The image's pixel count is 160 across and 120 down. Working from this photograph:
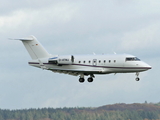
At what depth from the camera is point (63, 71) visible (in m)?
86.2

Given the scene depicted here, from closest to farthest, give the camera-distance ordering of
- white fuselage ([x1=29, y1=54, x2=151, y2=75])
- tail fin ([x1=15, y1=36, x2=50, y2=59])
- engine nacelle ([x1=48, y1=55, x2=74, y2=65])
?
white fuselage ([x1=29, y1=54, x2=151, y2=75])
engine nacelle ([x1=48, y1=55, x2=74, y2=65])
tail fin ([x1=15, y1=36, x2=50, y2=59])

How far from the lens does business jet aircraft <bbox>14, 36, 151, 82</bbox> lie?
81.8m

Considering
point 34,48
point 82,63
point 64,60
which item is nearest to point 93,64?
point 82,63

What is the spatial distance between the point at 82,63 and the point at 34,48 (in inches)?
389

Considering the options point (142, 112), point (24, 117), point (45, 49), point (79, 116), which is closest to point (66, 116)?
point (79, 116)

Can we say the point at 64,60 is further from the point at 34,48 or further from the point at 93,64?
the point at 34,48

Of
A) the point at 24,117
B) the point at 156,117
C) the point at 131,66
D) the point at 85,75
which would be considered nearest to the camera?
the point at 131,66

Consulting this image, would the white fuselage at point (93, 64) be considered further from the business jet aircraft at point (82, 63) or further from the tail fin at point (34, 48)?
the tail fin at point (34, 48)

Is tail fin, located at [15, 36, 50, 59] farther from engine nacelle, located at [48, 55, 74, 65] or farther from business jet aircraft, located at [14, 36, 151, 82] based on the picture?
engine nacelle, located at [48, 55, 74, 65]

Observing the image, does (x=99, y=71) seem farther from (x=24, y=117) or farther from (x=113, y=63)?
(x=24, y=117)

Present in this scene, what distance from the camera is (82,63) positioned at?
8444cm

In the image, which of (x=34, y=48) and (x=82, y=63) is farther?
(x=34, y=48)

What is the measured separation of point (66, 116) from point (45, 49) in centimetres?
7637

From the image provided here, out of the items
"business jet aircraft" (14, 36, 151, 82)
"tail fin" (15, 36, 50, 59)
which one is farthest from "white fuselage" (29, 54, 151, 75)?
"tail fin" (15, 36, 50, 59)
